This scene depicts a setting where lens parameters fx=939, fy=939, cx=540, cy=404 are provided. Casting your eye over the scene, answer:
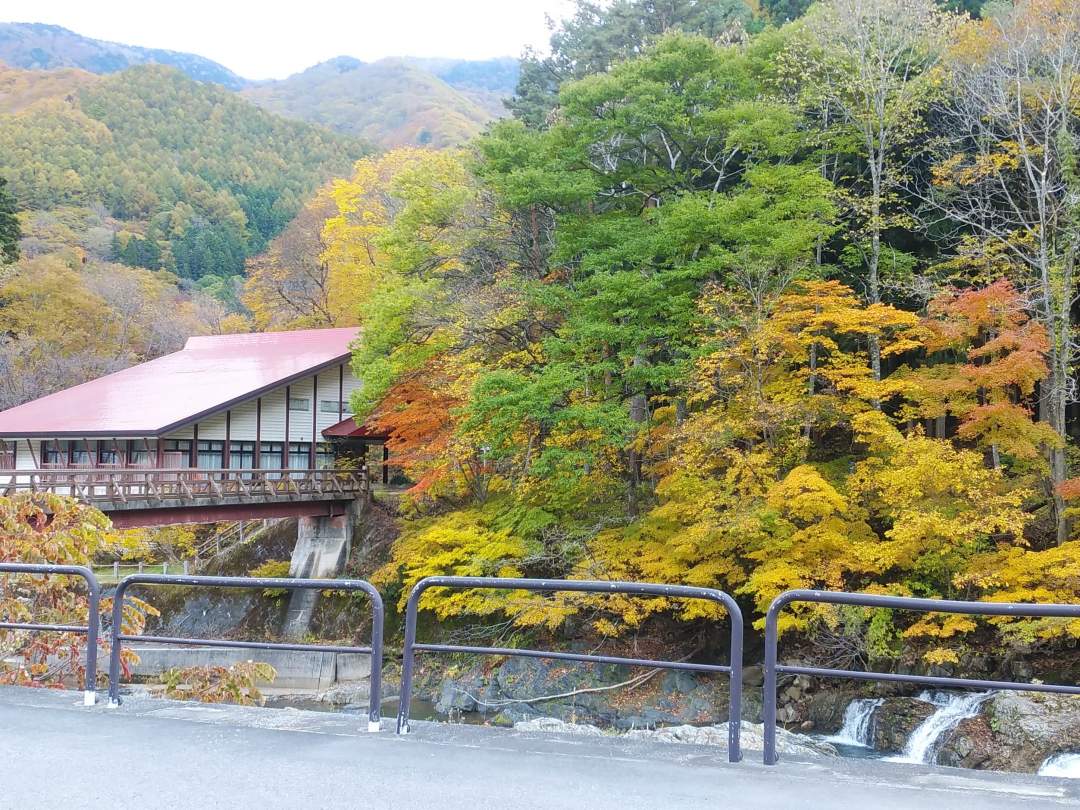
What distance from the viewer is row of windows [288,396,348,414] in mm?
31784

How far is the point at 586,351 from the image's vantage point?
21312mm

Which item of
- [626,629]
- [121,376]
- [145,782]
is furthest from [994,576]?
[121,376]

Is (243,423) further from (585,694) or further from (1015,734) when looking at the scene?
(1015,734)

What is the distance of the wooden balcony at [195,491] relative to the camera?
23.5 meters

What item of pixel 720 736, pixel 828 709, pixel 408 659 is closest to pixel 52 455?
pixel 720 736

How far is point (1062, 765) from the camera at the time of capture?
13.6 meters

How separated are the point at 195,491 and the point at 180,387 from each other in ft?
22.0

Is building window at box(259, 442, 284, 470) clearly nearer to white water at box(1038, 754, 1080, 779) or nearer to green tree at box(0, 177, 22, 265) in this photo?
green tree at box(0, 177, 22, 265)

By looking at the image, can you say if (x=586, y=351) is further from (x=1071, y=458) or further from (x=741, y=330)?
(x=1071, y=458)

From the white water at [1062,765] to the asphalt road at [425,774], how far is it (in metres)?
10.9

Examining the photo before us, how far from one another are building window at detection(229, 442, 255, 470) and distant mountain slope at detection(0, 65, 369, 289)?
4405 cm

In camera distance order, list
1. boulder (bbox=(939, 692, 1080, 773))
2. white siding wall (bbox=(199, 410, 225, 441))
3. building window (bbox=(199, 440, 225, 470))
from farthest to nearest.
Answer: building window (bbox=(199, 440, 225, 470))
white siding wall (bbox=(199, 410, 225, 441))
boulder (bbox=(939, 692, 1080, 773))

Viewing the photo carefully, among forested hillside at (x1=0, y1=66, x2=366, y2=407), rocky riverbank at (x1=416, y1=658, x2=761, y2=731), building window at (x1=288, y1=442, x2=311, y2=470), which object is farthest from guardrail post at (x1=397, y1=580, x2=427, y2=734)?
forested hillside at (x1=0, y1=66, x2=366, y2=407)

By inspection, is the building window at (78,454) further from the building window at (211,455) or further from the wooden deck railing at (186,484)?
the building window at (211,455)
